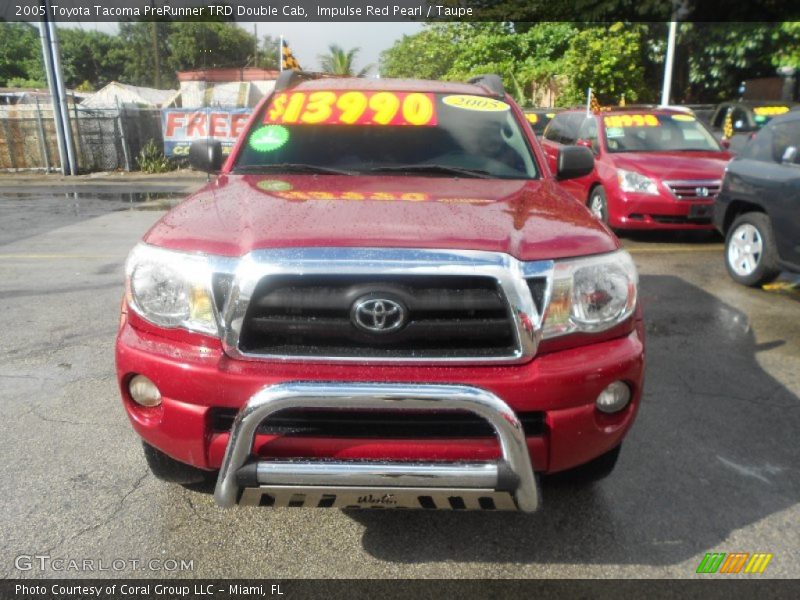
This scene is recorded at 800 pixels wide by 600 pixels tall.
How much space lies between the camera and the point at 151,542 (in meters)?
2.55

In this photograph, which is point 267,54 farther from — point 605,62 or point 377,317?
point 377,317

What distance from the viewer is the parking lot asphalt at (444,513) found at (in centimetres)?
247

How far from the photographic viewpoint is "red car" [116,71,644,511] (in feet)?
6.84

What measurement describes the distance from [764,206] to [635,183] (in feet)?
7.25

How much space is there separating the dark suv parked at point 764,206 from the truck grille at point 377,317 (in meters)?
4.38

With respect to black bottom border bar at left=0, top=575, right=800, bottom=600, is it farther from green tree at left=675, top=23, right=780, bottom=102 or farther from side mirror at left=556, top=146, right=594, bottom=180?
green tree at left=675, top=23, right=780, bottom=102

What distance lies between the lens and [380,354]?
219cm

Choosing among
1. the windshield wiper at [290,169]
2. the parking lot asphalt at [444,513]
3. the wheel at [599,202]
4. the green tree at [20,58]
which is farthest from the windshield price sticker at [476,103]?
the green tree at [20,58]

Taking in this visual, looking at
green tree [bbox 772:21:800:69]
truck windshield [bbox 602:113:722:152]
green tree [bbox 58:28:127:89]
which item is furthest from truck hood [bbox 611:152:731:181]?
green tree [bbox 58:28:127:89]

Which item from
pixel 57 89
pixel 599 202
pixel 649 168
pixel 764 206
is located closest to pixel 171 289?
pixel 764 206

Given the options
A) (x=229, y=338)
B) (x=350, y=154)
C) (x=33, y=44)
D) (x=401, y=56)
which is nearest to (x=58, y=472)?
(x=229, y=338)

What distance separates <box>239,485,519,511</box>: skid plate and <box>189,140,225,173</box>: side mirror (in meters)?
2.25

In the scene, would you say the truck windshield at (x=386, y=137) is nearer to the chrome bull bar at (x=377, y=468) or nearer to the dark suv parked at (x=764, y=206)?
the chrome bull bar at (x=377, y=468)

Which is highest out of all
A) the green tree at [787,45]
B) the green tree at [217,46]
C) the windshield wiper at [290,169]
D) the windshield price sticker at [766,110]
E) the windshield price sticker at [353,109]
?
the green tree at [217,46]
